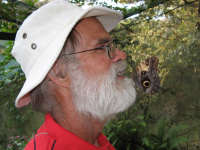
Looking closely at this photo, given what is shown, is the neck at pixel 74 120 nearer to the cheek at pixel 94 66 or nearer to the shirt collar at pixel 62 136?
the shirt collar at pixel 62 136

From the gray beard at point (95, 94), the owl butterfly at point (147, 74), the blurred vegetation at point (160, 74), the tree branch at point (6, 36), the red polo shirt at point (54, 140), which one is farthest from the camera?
the owl butterfly at point (147, 74)

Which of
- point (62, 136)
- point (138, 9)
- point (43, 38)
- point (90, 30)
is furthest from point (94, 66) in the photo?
point (138, 9)

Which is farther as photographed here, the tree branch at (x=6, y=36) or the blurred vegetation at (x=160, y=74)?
the blurred vegetation at (x=160, y=74)

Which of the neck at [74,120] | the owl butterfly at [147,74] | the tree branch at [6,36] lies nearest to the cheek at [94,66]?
the neck at [74,120]

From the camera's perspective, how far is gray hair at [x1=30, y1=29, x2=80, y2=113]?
146 cm

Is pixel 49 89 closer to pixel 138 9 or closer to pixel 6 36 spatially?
pixel 6 36

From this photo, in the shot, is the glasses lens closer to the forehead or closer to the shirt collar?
the forehead

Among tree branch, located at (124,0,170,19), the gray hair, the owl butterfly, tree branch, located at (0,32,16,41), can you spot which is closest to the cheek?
the gray hair

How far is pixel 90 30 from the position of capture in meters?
1.52

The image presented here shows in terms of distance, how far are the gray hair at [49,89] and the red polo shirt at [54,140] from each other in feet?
0.39

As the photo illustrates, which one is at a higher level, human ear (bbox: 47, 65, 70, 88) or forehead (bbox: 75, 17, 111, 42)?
forehead (bbox: 75, 17, 111, 42)

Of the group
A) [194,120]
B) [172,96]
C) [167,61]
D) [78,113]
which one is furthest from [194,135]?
[78,113]

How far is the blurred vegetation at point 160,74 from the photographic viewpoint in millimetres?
3436

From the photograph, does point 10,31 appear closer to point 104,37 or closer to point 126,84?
point 104,37
